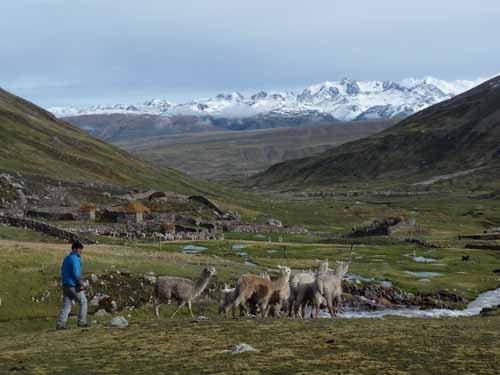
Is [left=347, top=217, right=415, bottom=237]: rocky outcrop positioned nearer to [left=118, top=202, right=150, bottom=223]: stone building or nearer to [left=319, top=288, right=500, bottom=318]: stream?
[left=118, top=202, right=150, bottom=223]: stone building

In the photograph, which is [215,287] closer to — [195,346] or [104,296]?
Answer: [104,296]

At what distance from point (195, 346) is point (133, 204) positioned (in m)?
90.6

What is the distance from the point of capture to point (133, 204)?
11125 cm

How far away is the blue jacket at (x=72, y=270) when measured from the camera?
2728 cm

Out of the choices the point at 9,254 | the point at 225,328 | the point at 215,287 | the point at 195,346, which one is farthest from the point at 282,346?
the point at 9,254

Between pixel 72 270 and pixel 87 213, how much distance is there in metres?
83.6

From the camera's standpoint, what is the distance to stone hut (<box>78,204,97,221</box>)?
107481 millimetres

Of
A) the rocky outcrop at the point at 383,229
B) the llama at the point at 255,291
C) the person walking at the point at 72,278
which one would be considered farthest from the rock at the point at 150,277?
the rocky outcrop at the point at 383,229

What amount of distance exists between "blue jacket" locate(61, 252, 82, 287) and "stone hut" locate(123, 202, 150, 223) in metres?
79.7

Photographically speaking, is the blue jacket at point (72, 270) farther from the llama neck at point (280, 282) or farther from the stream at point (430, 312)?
the stream at point (430, 312)

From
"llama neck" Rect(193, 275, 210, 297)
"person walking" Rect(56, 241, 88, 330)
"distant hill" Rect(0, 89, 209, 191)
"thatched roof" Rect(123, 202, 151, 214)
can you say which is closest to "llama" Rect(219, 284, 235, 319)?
"llama neck" Rect(193, 275, 210, 297)

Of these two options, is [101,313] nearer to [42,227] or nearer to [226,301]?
[226,301]

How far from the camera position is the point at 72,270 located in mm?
27375

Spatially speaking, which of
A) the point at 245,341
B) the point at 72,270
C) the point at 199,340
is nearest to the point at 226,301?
the point at 72,270
